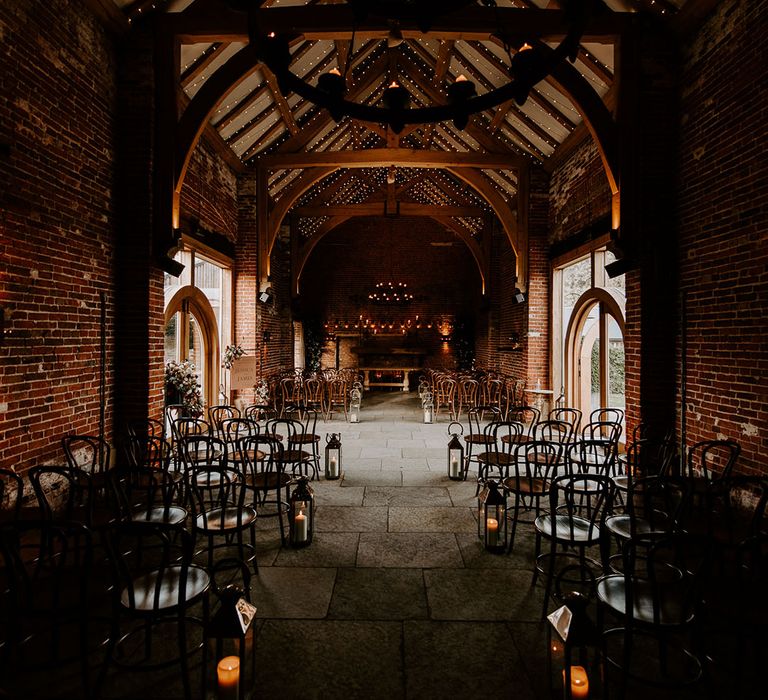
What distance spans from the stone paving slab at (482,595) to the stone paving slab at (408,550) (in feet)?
0.51

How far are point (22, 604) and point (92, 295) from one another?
10.6 feet

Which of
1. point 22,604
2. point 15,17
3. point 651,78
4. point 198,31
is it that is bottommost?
point 22,604

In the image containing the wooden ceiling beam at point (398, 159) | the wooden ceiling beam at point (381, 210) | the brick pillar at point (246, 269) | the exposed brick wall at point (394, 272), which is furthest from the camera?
the exposed brick wall at point (394, 272)

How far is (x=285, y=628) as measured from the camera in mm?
2559

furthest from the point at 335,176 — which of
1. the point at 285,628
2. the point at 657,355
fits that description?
the point at 285,628

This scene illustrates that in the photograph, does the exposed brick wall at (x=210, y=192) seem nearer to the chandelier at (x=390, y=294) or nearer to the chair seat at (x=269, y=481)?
the chair seat at (x=269, y=481)

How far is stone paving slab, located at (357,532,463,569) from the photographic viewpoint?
332 centimetres

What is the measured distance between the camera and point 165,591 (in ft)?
7.28

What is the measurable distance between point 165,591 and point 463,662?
59.8 inches

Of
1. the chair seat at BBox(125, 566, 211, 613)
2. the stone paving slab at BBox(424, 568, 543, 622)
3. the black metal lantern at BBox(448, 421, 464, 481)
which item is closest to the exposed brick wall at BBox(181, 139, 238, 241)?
the black metal lantern at BBox(448, 421, 464, 481)

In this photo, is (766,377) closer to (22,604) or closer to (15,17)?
(22,604)

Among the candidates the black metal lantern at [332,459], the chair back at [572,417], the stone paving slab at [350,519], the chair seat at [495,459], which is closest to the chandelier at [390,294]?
the chair back at [572,417]

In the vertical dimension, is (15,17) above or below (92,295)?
above

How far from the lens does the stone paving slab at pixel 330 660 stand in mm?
2119
